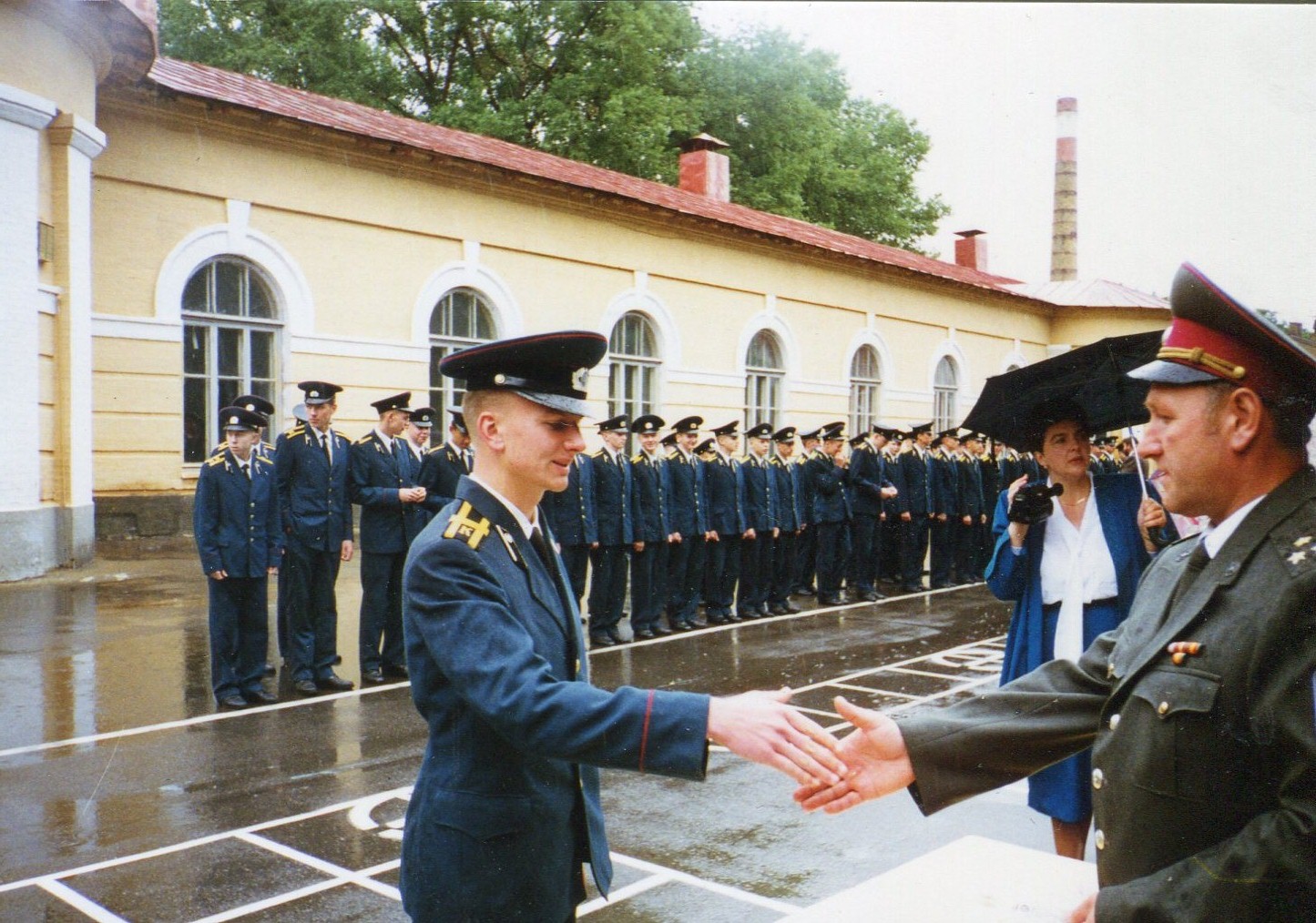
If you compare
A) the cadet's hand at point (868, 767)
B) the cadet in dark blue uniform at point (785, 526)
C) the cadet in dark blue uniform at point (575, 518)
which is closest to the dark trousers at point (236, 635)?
the cadet in dark blue uniform at point (575, 518)

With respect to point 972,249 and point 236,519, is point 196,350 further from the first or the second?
point 972,249

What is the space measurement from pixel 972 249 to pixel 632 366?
20.6 m

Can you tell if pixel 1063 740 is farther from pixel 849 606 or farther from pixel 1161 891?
pixel 849 606

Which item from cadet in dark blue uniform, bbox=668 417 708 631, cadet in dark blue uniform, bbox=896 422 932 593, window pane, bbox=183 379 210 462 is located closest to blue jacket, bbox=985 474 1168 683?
cadet in dark blue uniform, bbox=668 417 708 631

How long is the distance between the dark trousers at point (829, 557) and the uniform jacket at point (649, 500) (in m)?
3.09

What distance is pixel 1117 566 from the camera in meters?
4.30

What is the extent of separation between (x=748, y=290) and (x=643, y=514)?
30.7 ft

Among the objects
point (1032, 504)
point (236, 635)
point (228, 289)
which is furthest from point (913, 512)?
point (1032, 504)

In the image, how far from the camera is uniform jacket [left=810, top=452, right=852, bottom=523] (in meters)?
14.4

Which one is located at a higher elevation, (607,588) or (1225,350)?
(1225,350)

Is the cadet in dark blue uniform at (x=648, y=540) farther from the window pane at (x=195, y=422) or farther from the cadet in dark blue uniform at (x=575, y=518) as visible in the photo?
the window pane at (x=195, y=422)

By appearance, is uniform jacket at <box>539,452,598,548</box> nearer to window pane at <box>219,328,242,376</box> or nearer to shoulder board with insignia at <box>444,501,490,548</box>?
window pane at <box>219,328,242,376</box>

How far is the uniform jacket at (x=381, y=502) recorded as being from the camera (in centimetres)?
958

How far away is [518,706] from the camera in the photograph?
2295 mm
